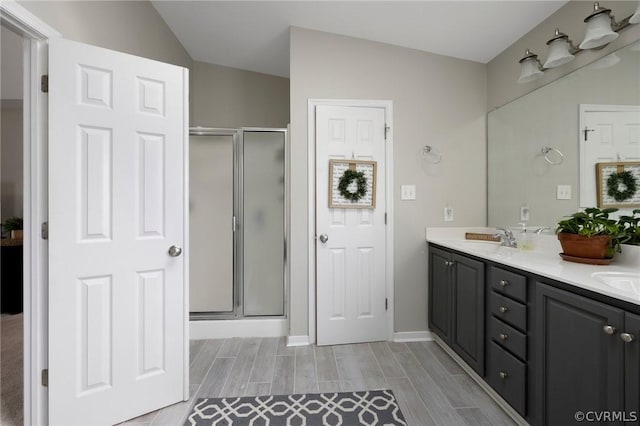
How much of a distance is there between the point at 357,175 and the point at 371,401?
1658mm

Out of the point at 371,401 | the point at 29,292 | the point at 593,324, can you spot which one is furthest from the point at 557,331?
the point at 29,292

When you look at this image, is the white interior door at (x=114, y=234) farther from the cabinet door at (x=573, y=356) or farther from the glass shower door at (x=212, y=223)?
the cabinet door at (x=573, y=356)

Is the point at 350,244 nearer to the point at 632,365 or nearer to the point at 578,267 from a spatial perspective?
the point at 578,267

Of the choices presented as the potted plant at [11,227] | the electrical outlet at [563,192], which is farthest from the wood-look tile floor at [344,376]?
the potted plant at [11,227]

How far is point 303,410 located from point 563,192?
216cm

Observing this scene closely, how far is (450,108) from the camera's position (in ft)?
8.61

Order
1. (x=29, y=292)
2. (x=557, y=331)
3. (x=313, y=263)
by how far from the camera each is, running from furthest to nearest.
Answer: (x=313, y=263) < (x=29, y=292) < (x=557, y=331)

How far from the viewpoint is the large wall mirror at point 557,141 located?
155cm

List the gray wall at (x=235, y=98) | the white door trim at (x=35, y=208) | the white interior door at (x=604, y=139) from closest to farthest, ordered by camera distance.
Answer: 1. the white door trim at (x=35, y=208)
2. the white interior door at (x=604, y=139)
3. the gray wall at (x=235, y=98)

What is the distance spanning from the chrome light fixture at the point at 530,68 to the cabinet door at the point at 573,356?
5.22ft

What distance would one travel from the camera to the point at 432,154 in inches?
103

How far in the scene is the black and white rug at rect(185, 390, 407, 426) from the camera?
157 centimetres

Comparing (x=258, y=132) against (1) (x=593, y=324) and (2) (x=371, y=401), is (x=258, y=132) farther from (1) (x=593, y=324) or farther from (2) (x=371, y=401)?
(1) (x=593, y=324)

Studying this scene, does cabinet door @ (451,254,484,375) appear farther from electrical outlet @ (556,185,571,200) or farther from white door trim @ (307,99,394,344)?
electrical outlet @ (556,185,571,200)
